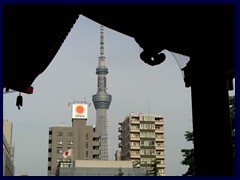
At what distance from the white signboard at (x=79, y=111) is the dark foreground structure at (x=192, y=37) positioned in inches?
5591

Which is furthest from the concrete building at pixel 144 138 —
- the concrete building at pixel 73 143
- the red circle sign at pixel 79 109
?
the red circle sign at pixel 79 109

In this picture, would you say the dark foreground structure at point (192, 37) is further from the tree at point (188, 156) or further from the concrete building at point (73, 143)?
the concrete building at point (73, 143)

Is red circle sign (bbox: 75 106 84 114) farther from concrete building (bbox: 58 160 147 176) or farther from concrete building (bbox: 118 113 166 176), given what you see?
concrete building (bbox: 58 160 147 176)

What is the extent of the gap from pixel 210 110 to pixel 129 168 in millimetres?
109215

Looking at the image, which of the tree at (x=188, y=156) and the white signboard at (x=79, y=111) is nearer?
the tree at (x=188, y=156)

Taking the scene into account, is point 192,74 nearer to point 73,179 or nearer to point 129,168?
point 73,179

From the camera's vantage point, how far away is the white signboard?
14904cm

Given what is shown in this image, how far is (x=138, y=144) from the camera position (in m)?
149

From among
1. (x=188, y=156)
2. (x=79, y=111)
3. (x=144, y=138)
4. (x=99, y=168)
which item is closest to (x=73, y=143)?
(x=79, y=111)

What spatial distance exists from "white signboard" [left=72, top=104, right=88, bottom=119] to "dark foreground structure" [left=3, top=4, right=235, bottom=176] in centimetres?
14202

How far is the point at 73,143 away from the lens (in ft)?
450

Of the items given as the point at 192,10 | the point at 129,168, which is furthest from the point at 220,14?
the point at 129,168

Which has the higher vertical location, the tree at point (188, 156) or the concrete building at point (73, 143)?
the concrete building at point (73, 143)

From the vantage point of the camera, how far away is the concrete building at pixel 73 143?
135875mm
